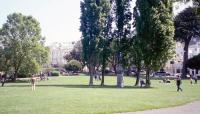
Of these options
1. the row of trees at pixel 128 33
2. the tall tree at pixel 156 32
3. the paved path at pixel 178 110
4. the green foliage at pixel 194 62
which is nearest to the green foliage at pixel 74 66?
the green foliage at pixel 194 62

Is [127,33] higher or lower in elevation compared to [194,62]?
higher

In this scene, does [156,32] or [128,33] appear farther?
[128,33]

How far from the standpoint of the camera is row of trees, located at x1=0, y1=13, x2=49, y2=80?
87.1 metres

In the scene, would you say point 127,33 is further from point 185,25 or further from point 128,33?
point 185,25

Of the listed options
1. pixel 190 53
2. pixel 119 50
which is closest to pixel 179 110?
pixel 119 50

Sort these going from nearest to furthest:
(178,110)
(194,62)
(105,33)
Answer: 1. (178,110)
2. (105,33)
3. (194,62)

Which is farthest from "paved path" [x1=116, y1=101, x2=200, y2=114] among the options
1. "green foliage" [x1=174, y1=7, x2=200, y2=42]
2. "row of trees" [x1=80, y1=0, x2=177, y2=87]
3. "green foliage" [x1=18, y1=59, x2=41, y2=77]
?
"green foliage" [x1=174, y1=7, x2=200, y2=42]

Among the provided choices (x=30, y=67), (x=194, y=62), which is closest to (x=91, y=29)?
(x=30, y=67)

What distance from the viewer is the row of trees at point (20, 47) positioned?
286 ft

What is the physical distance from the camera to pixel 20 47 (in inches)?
3413

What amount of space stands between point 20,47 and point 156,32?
3664cm

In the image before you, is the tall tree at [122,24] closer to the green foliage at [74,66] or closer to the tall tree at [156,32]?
the tall tree at [156,32]

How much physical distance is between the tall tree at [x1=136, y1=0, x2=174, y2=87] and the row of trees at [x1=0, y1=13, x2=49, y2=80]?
33.7 meters

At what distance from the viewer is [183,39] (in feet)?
347
